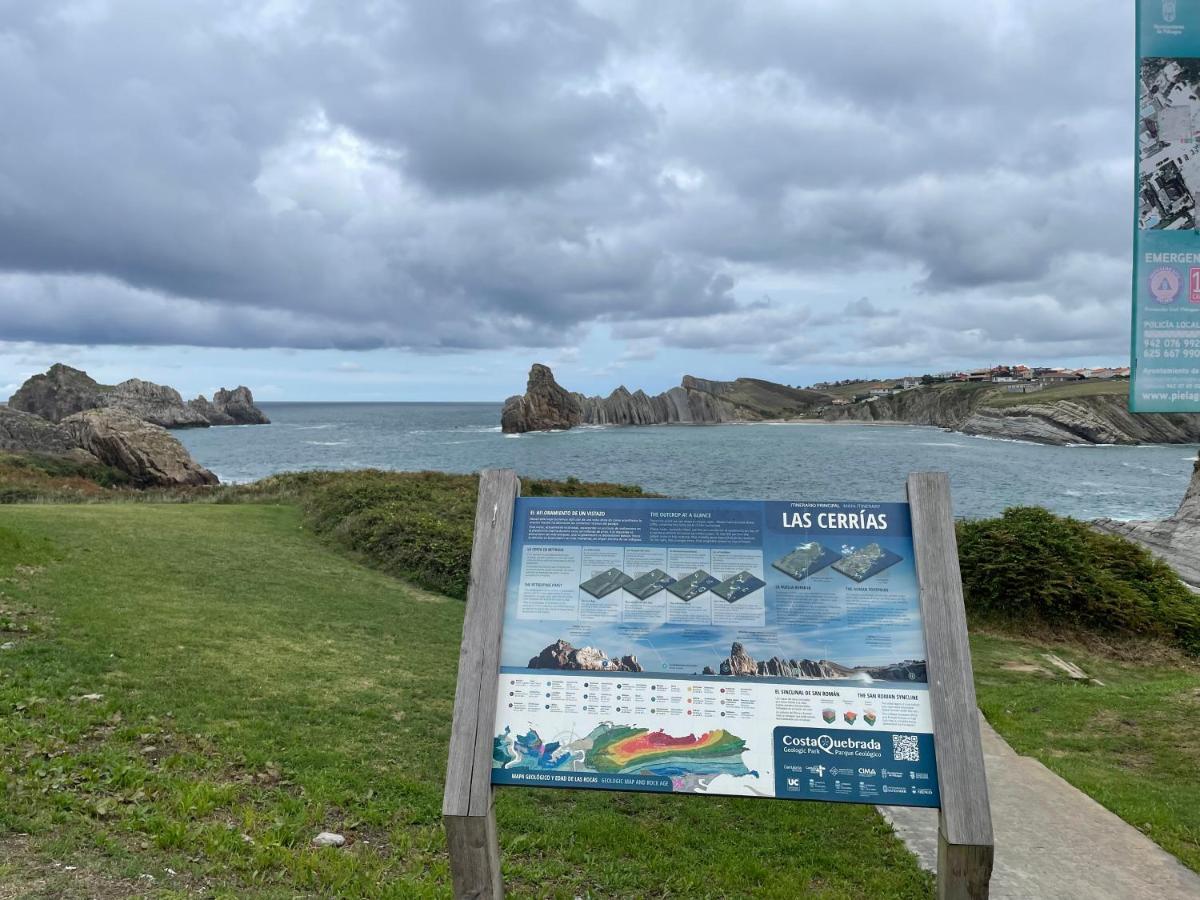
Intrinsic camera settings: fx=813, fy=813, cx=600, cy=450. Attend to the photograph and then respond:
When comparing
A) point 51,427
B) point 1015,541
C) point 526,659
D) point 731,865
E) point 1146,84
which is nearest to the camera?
point 526,659

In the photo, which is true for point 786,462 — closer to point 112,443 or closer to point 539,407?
point 112,443

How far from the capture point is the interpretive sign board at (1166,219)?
5648 millimetres

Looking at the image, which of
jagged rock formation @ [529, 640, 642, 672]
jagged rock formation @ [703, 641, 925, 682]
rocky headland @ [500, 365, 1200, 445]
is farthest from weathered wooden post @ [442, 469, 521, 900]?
rocky headland @ [500, 365, 1200, 445]

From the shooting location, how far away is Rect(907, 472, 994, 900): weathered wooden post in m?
3.60

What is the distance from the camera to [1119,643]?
14.5m

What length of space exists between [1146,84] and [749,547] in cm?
458

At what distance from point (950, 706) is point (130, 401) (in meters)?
168

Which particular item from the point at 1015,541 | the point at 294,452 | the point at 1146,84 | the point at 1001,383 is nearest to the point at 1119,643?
the point at 1015,541

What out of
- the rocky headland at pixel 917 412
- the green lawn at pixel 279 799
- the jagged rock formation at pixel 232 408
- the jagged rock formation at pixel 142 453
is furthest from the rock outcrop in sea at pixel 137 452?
the jagged rock formation at pixel 232 408

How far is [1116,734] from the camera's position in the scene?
28.1 ft

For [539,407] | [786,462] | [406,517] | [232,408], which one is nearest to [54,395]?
[232,408]

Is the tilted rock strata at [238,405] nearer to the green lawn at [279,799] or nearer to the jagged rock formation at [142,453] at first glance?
the jagged rock formation at [142,453]

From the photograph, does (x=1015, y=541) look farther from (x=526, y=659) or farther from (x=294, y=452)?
(x=294, y=452)

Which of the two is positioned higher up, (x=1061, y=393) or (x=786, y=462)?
(x=1061, y=393)
